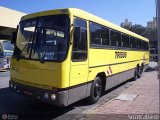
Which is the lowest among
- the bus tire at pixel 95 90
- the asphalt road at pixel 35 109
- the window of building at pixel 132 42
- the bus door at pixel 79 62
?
the asphalt road at pixel 35 109

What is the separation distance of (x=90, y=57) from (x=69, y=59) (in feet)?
4.97

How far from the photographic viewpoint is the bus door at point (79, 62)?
7420 millimetres

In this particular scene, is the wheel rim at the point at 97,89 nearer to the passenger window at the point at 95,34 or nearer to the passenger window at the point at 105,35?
the passenger window at the point at 95,34

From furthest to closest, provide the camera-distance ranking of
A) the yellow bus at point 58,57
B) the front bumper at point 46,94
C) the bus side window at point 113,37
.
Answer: the bus side window at point 113,37 → the yellow bus at point 58,57 → the front bumper at point 46,94

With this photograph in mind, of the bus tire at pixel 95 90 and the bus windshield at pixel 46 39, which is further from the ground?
the bus windshield at pixel 46 39

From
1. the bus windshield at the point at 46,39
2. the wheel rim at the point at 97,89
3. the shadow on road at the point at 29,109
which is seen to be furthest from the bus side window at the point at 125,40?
the bus windshield at the point at 46,39

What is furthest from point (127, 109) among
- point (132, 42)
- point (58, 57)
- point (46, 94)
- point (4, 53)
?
point (4, 53)

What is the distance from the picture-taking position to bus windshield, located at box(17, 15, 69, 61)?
720 cm

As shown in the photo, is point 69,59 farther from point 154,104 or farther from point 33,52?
point 154,104

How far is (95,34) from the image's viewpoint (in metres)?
9.20

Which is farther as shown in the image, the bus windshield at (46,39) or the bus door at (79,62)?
the bus door at (79,62)

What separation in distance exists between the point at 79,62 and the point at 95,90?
1.88 metres

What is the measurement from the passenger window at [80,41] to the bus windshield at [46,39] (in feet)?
1.12

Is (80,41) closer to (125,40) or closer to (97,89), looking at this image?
(97,89)
